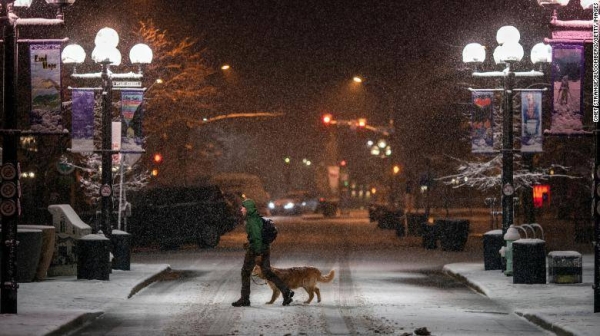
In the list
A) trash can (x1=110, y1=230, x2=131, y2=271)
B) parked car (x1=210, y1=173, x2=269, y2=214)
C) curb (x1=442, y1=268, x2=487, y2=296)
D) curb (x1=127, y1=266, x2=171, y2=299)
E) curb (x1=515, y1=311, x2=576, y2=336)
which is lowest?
curb (x1=127, y1=266, x2=171, y2=299)

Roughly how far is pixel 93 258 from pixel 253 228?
5.53 meters

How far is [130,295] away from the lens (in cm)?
2022

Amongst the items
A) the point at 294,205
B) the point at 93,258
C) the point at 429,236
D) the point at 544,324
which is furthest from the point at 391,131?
the point at 544,324

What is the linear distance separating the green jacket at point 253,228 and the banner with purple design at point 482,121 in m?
9.39

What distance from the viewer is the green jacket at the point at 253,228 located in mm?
17828

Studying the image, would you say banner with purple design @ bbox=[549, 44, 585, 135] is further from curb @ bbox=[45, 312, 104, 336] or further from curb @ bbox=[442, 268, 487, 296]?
curb @ bbox=[45, 312, 104, 336]

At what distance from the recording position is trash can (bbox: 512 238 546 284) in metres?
21.4

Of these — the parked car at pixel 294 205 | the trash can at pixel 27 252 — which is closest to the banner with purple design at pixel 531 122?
the trash can at pixel 27 252

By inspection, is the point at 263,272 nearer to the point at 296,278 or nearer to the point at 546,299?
the point at 296,278

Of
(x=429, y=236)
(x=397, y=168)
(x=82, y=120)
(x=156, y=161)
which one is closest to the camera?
(x=82, y=120)

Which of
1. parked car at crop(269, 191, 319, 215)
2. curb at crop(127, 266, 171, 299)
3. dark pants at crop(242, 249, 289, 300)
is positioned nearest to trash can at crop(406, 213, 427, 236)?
curb at crop(127, 266, 171, 299)

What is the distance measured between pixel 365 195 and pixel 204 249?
88.6 m

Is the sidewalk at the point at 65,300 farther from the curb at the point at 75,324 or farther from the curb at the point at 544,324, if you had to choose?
the curb at the point at 544,324

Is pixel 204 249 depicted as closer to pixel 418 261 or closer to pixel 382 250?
pixel 382 250
